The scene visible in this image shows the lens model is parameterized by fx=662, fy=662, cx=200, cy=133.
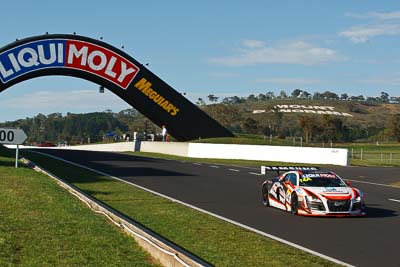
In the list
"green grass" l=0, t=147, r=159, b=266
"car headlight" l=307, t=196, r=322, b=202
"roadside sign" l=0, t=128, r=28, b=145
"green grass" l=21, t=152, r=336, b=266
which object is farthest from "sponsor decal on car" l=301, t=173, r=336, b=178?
"roadside sign" l=0, t=128, r=28, b=145

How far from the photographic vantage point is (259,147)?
47062 mm

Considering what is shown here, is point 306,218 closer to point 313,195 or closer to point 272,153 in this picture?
point 313,195


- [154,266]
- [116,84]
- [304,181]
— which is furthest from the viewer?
[116,84]

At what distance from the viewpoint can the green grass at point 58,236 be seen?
343 inches

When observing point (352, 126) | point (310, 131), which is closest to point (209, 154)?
point (310, 131)

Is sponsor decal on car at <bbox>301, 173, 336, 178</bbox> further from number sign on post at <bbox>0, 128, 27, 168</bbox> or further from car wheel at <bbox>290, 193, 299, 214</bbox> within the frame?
number sign on post at <bbox>0, 128, 27, 168</bbox>

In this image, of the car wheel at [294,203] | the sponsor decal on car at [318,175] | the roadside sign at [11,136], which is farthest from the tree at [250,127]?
the car wheel at [294,203]

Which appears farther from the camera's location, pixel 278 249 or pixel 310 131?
pixel 310 131

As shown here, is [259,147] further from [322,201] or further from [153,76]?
[322,201]

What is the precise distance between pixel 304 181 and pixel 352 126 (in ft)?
441

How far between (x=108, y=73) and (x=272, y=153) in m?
13.7

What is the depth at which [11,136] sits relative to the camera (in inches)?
966

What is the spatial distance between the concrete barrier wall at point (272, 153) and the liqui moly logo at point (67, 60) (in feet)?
25.3

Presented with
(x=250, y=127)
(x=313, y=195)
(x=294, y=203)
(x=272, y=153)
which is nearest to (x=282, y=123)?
(x=250, y=127)
